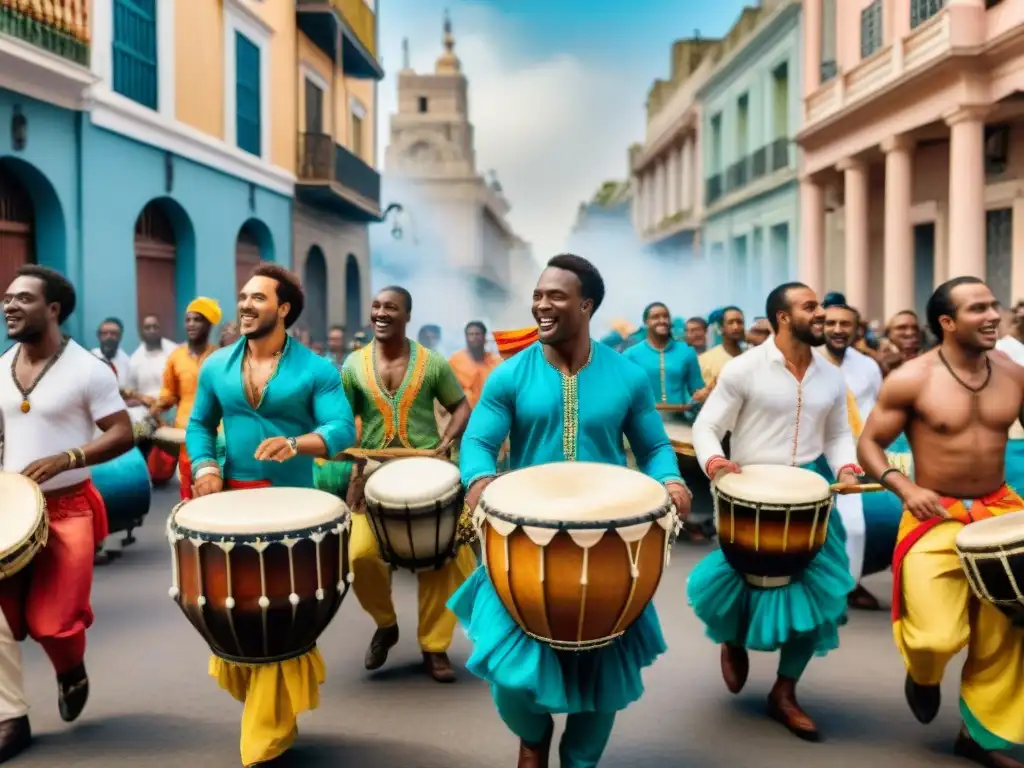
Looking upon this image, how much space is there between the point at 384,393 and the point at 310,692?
6.79 feet

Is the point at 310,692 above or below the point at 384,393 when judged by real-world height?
below

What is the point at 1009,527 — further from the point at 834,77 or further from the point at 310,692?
the point at 834,77

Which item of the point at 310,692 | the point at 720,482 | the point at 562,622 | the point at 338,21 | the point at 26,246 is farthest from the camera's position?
the point at 338,21

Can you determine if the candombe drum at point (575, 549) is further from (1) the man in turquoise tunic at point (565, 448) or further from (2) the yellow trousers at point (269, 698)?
(2) the yellow trousers at point (269, 698)

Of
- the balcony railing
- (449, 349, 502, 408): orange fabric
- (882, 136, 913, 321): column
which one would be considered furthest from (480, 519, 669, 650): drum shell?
(882, 136, 913, 321): column

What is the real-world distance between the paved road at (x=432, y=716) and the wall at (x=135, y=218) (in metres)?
7.67

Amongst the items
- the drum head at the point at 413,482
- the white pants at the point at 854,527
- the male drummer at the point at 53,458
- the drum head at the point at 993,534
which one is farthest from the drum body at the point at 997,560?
the male drummer at the point at 53,458

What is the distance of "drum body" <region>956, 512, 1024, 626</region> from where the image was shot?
368cm

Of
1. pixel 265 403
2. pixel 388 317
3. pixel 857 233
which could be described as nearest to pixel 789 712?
pixel 265 403

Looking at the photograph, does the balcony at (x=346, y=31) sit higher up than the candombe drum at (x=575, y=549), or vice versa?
the balcony at (x=346, y=31)

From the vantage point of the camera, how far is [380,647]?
5504 mm

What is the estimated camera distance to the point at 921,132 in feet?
59.4

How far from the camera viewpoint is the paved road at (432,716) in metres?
4.32

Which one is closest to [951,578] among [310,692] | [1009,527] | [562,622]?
[1009,527]
